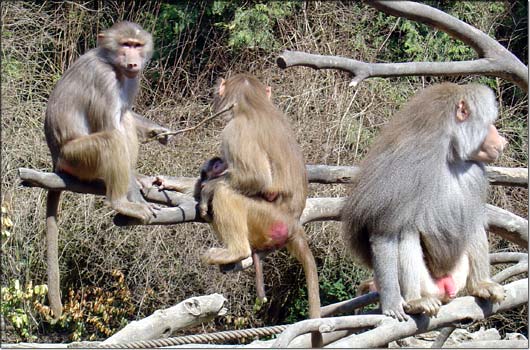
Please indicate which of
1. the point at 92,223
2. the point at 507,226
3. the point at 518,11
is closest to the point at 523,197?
the point at 518,11

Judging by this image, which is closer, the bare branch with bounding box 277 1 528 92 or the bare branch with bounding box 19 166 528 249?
the bare branch with bounding box 277 1 528 92

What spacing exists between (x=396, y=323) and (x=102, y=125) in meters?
2.14

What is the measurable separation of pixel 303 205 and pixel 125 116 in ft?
3.89

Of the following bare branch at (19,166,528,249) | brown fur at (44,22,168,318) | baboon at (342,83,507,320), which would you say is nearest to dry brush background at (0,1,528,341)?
bare branch at (19,166,528,249)

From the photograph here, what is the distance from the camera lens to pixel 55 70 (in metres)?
9.25

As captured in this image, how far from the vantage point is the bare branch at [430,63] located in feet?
14.1

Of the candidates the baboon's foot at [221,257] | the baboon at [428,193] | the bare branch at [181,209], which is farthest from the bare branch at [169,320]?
the baboon at [428,193]

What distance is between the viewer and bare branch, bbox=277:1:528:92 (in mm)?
4305

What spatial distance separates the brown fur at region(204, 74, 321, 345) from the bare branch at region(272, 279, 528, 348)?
0.91m

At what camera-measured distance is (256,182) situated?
4.90 metres

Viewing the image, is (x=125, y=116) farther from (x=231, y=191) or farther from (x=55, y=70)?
(x=55, y=70)

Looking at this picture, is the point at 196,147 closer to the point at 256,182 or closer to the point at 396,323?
the point at 256,182

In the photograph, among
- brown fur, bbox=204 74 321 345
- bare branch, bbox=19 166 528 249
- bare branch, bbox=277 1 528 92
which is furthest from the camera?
brown fur, bbox=204 74 321 345

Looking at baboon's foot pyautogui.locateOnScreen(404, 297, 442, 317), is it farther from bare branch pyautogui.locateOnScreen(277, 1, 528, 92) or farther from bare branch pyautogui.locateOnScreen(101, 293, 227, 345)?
bare branch pyautogui.locateOnScreen(101, 293, 227, 345)
